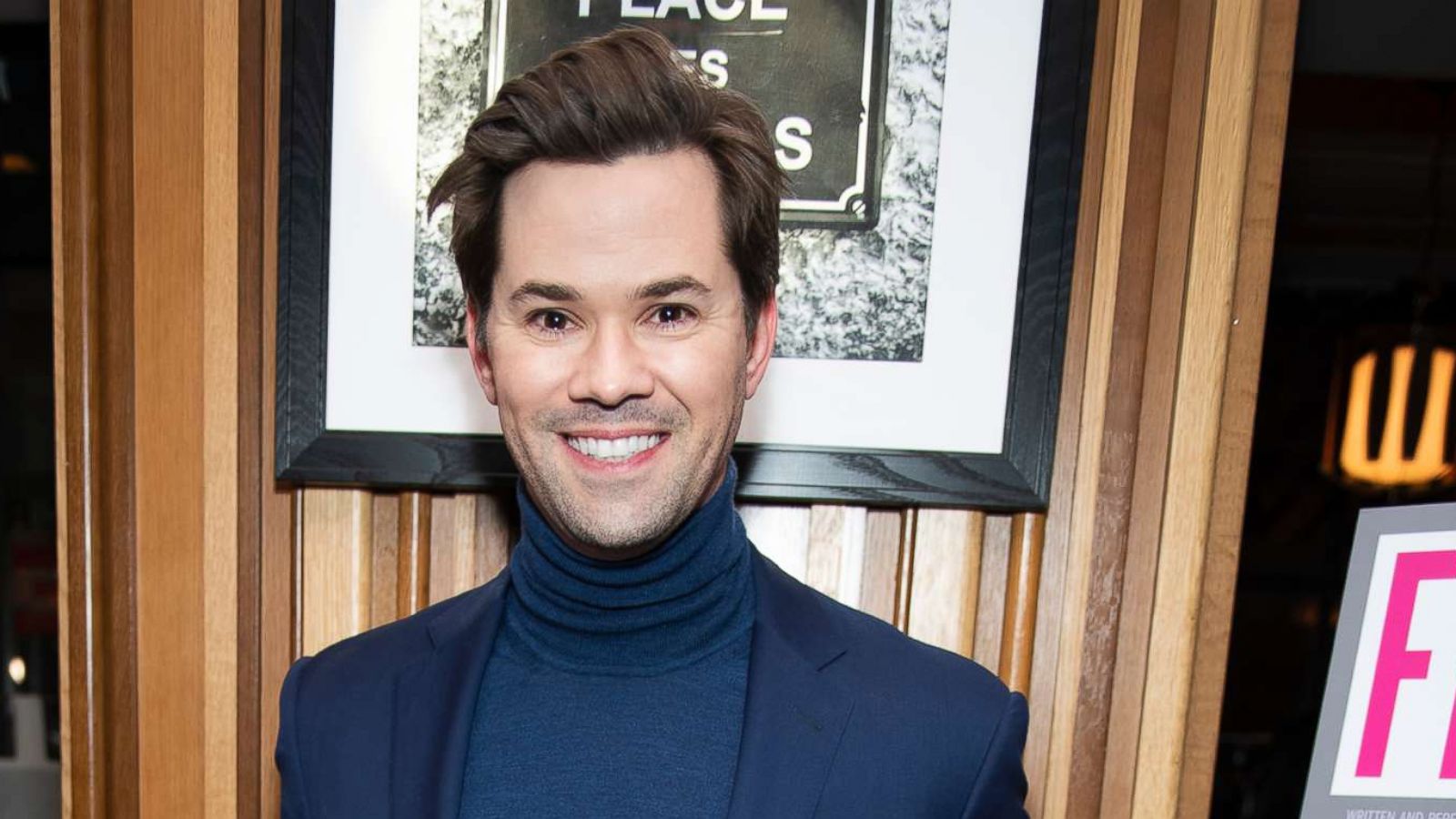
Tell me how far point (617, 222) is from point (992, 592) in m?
0.68

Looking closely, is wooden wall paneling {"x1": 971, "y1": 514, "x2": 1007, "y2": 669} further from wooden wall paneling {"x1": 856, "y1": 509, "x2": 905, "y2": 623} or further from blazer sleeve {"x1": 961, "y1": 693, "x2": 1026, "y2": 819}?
blazer sleeve {"x1": 961, "y1": 693, "x2": 1026, "y2": 819}

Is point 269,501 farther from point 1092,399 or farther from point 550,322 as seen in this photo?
point 1092,399

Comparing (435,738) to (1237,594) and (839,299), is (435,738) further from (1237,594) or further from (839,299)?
(1237,594)

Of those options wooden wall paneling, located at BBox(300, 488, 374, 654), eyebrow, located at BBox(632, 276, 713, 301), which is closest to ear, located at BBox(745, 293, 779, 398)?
eyebrow, located at BBox(632, 276, 713, 301)

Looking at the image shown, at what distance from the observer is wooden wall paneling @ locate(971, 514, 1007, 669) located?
51.7 inches

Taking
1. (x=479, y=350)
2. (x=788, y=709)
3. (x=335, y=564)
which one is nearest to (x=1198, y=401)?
(x=788, y=709)

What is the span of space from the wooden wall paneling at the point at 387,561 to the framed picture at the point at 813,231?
0.21 ft

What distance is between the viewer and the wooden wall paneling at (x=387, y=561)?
4.39 feet

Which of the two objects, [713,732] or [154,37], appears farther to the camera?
[154,37]

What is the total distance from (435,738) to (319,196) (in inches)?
25.9

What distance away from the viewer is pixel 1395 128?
1.26 metres

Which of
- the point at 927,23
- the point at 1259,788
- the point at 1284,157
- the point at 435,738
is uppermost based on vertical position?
the point at 927,23

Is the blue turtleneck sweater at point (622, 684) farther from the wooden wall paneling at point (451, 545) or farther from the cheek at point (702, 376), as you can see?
the wooden wall paneling at point (451, 545)

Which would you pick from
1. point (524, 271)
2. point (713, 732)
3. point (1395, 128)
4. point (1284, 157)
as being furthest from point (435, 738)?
point (1395, 128)
